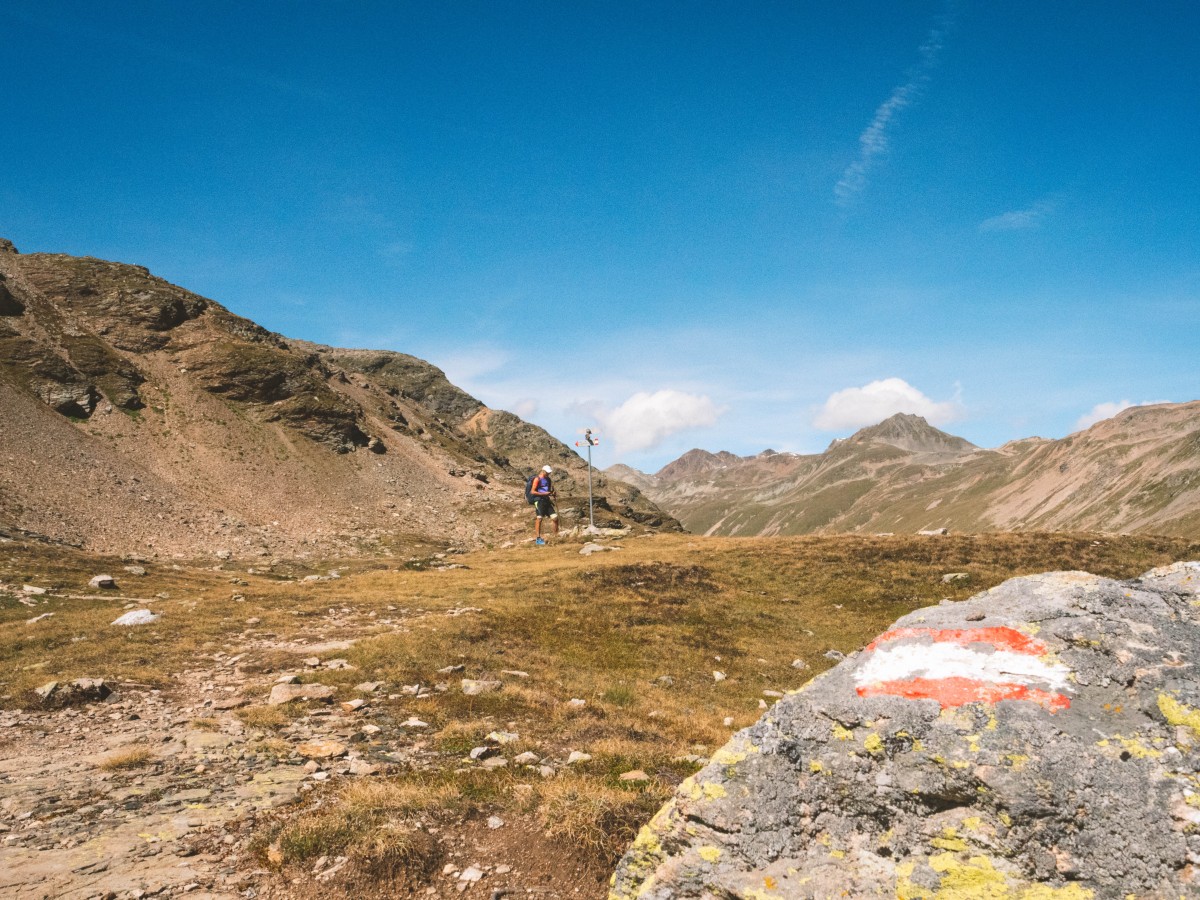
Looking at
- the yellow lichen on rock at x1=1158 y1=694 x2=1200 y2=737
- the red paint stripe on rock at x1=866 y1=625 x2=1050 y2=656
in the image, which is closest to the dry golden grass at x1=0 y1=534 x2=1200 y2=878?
the red paint stripe on rock at x1=866 y1=625 x2=1050 y2=656

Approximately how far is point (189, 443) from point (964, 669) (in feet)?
229

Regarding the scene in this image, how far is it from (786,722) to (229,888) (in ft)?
18.8

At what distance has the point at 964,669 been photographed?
5445 millimetres

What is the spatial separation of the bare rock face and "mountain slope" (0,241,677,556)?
44202 millimetres

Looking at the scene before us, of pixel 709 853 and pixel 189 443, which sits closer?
pixel 709 853

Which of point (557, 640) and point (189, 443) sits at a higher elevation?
point (189, 443)

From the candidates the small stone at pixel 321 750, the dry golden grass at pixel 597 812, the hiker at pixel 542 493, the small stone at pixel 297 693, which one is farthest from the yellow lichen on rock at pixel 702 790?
the hiker at pixel 542 493

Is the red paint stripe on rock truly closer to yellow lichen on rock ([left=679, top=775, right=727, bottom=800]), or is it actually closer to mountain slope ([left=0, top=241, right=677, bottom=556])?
yellow lichen on rock ([left=679, top=775, right=727, bottom=800])

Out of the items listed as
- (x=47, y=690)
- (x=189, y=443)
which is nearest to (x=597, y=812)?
(x=47, y=690)

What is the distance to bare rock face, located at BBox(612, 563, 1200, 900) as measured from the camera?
14.3 ft

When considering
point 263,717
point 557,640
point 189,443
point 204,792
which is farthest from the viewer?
point 189,443

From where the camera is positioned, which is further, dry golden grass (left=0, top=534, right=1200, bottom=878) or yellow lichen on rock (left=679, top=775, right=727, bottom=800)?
dry golden grass (left=0, top=534, right=1200, bottom=878)

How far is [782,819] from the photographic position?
5.18 m

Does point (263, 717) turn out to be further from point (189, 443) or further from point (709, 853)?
point (189, 443)
